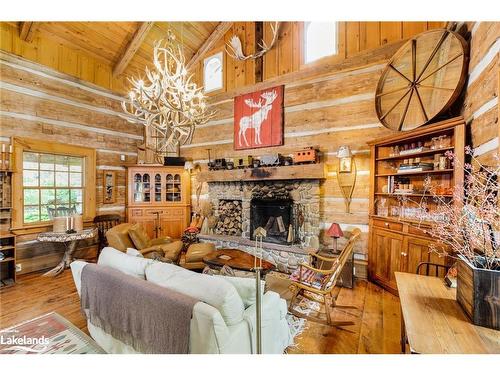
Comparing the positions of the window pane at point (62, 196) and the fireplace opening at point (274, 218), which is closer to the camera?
the fireplace opening at point (274, 218)

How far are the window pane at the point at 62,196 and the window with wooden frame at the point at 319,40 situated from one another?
536cm

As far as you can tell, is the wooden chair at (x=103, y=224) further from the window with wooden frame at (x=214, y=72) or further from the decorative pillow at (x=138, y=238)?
the window with wooden frame at (x=214, y=72)

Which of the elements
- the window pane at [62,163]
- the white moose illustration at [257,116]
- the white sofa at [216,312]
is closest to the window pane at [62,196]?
the window pane at [62,163]

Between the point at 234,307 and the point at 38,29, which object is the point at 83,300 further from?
the point at 38,29

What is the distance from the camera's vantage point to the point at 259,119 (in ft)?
15.2

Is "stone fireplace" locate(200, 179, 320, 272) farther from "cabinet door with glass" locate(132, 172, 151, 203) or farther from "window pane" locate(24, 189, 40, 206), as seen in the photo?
"window pane" locate(24, 189, 40, 206)

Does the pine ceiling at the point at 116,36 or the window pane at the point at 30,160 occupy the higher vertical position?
the pine ceiling at the point at 116,36

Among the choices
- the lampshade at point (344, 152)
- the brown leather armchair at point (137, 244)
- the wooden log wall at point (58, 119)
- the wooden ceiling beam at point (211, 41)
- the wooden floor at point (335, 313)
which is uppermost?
the wooden ceiling beam at point (211, 41)

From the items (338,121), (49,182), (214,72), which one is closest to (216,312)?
(338,121)

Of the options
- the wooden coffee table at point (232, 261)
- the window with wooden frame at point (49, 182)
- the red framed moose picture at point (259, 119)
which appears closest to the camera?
the wooden coffee table at point (232, 261)

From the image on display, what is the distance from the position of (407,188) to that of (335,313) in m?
1.90

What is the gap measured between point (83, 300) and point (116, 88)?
4.80 metres

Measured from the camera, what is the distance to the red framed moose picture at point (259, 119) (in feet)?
14.5
